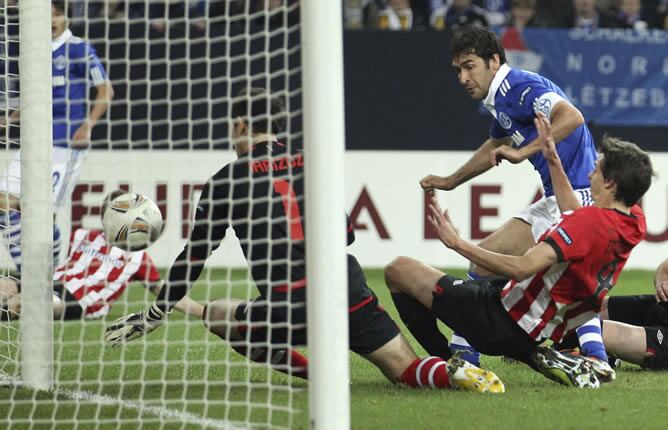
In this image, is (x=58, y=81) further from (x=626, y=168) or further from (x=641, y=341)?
(x=626, y=168)

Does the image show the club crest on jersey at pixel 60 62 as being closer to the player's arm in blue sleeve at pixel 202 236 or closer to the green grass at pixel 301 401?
the green grass at pixel 301 401

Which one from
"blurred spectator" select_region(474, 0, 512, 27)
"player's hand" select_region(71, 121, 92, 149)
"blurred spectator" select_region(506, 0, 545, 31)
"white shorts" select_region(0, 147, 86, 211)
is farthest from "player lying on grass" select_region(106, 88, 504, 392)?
"blurred spectator" select_region(474, 0, 512, 27)

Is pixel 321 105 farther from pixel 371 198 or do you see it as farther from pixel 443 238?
pixel 371 198

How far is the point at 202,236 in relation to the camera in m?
5.12

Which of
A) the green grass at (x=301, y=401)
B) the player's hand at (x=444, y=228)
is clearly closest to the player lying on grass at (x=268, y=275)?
the green grass at (x=301, y=401)

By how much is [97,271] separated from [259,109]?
340 centimetres

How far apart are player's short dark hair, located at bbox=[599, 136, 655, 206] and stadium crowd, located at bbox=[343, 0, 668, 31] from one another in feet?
24.4

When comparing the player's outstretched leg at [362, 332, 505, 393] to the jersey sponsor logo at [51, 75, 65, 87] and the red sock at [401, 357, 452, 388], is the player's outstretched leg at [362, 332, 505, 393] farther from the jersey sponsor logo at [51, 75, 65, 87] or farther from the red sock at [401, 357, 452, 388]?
the jersey sponsor logo at [51, 75, 65, 87]

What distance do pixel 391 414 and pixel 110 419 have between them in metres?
1.10

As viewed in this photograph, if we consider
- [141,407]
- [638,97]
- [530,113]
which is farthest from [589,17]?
[141,407]

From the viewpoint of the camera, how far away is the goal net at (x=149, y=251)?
191 inches

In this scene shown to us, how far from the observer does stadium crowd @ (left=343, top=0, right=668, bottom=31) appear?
41.1 ft

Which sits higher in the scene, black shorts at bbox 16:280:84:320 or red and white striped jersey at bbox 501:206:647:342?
red and white striped jersey at bbox 501:206:647:342

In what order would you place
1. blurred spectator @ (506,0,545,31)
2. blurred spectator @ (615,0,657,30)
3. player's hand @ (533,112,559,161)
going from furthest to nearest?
blurred spectator @ (615,0,657,30) < blurred spectator @ (506,0,545,31) < player's hand @ (533,112,559,161)
